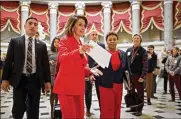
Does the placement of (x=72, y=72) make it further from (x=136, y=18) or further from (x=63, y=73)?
(x=136, y=18)

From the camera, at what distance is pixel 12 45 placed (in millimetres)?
2924

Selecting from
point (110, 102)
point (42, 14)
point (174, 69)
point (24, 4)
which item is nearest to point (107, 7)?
point (42, 14)

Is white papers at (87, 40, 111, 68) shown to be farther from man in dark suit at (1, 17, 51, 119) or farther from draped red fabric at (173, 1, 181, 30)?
draped red fabric at (173, 1, 181, 30)

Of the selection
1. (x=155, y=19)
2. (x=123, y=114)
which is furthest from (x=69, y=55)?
(x=155, y=19)

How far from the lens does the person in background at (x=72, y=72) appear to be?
221 cm

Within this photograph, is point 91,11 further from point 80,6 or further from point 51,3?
point 51,3

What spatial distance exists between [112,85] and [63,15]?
44.4 feet

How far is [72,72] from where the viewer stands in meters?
2.24

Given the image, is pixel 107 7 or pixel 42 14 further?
pixel 42 14

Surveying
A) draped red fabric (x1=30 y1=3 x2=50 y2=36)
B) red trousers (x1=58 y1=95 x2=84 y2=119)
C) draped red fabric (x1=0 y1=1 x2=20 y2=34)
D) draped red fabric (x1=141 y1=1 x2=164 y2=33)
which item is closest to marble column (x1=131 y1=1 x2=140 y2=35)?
draped red fabric (x1=141 y1=1 x2=164 y2=33)

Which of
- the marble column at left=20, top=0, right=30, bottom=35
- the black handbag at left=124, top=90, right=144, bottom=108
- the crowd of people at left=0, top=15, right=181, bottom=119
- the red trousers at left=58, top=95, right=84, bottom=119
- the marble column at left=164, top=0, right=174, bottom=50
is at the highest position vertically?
the marble column at left=20, top=0, right=30, bottom=35

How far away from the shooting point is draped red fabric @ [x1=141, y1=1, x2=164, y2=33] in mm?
13859

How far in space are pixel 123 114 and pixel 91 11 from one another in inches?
472

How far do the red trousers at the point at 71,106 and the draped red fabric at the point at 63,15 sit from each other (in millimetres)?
13687
